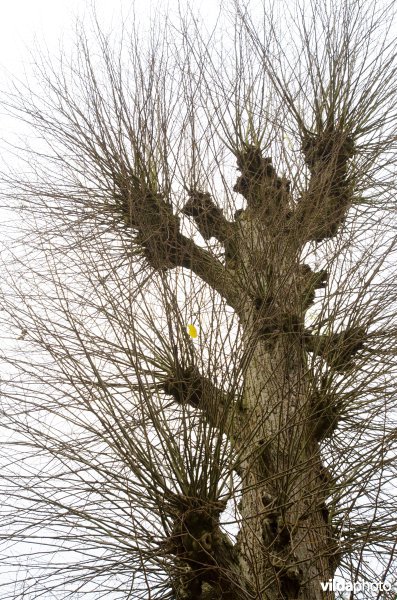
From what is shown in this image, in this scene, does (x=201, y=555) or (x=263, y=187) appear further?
(x=263, y=187)

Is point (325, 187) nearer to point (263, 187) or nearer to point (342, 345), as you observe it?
point (263, 187)

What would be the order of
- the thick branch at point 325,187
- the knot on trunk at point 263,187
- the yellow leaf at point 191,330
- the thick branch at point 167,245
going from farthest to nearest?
the knot on trunk at point 263,187, the thick branch at point 325,187, the thick branch at point 167,245, the yellow leaf at point 191,330

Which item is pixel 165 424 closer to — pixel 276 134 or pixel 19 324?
pixel 19 324

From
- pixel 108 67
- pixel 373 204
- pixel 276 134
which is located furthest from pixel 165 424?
pixel 108 67

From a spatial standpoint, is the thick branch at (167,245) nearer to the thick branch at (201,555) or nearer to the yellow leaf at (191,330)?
the yellow leaf at (191,330)

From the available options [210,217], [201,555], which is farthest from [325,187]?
[201,555]

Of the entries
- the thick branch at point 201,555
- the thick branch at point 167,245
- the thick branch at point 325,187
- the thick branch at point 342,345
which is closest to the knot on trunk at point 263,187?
the thick branch at point 325,187

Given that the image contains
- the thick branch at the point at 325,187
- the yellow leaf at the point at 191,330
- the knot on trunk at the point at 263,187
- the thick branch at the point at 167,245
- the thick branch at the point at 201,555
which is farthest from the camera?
the knot on trunk at the point at 263,187

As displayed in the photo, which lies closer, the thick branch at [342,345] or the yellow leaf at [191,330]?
the yellow leaf at [191,330]

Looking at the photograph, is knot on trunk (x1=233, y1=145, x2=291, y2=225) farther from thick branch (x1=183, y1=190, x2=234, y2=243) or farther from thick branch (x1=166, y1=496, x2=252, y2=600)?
thick branch (x1=166, y1=496, x2=252, y2=600)

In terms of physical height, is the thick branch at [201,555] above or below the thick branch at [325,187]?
below

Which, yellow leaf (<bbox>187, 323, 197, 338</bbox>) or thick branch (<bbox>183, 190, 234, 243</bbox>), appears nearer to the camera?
yellow leaf (<bbox>187, 323, 197, 338</bbox>)

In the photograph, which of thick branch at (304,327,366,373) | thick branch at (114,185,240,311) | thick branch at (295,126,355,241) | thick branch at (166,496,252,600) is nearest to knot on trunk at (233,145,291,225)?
thick branch at (295,126,355,241)

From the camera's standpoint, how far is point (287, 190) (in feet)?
10.5
